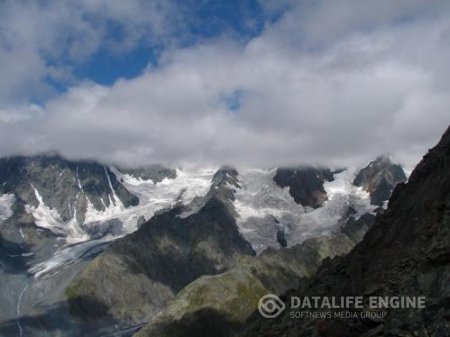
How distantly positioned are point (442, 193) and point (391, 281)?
2060 cm

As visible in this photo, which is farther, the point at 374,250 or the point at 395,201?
the point at 395,201

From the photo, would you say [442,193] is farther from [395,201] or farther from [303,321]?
[395,201]

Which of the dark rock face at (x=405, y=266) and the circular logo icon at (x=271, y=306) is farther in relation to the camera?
the circular logo icon at (x=271, y=306)

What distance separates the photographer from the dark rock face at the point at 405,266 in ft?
149

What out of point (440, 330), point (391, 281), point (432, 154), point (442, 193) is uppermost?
point (432, 154)

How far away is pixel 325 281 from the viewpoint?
96.3m

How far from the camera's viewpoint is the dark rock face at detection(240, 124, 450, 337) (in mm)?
45531

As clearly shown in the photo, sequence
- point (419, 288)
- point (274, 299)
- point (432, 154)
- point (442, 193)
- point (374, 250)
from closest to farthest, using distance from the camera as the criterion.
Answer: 1. point (419, 288)
2. point (442, 193)
3. point (374, 250)
4. point (432, 154)
5. point (274, 299)

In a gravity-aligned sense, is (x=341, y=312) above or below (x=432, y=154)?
below

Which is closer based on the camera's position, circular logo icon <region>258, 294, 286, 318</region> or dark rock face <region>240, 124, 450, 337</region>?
dark rock face <region>240, 124, 450, 337</region>

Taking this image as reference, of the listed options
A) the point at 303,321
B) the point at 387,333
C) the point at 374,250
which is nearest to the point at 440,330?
the point at 387,333

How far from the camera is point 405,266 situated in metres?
55.2

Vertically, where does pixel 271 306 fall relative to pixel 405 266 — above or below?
below

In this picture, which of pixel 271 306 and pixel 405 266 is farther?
pixel 271 306
